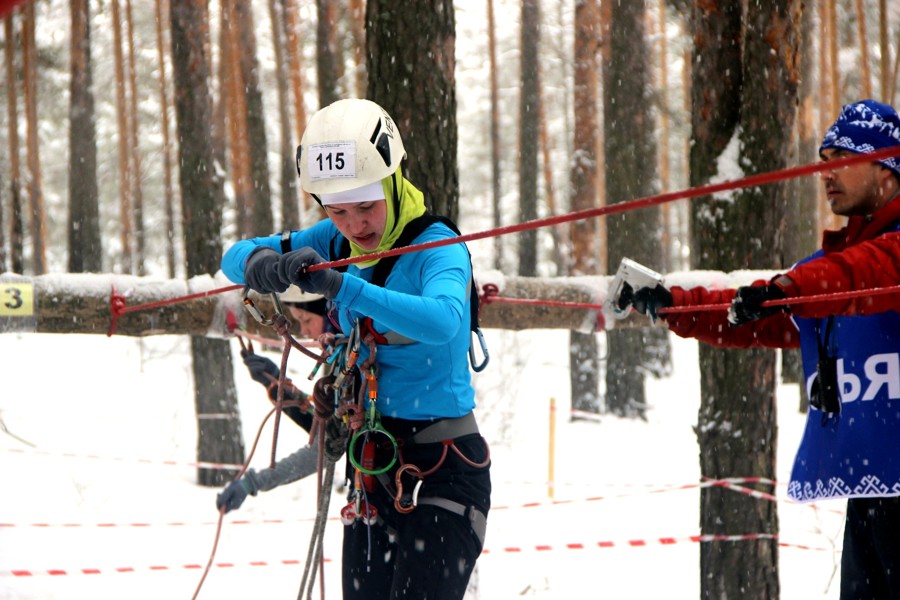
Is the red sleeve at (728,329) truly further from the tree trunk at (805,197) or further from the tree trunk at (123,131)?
the tree trunk at (123,131)

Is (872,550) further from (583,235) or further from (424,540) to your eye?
(583,235)

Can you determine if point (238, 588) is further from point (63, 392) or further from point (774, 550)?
point (63, 392)

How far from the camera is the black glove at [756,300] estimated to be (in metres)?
2.53

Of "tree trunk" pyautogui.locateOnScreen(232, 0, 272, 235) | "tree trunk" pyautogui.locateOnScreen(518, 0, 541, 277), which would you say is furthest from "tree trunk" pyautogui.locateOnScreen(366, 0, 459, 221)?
Answer: "tree trunk" pyautogui.locateOnScreen(518, 0, 541, 277)

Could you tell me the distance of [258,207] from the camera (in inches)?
586

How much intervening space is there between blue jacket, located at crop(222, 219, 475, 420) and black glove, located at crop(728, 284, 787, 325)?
29.7 inches

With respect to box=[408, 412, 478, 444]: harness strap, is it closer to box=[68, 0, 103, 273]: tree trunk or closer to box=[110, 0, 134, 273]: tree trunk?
box=[68, 0, 103, 273]: tree trunk

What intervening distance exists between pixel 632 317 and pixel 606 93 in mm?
7368

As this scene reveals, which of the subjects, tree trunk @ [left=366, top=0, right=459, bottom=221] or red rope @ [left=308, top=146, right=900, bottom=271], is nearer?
red rope @ [left=308, top=146, right=900, bottom=271]

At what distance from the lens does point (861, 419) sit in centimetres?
276

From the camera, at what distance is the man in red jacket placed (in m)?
2.52

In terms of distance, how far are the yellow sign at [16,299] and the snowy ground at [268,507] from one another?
1.41m

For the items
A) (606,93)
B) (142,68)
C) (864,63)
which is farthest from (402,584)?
(142,68)

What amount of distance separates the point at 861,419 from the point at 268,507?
5.96 m
